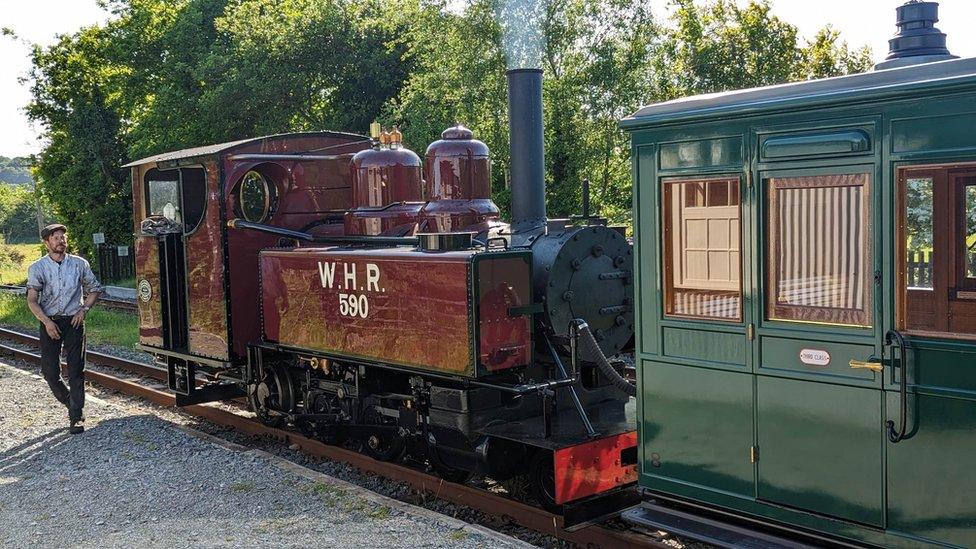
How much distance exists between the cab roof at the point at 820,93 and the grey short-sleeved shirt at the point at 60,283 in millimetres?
6029

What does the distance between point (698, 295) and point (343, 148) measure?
5131mm

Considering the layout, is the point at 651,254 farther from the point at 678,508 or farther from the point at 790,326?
the point at 678,508

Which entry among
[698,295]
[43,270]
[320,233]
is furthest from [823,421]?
[43,270]

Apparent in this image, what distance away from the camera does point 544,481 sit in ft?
19.8

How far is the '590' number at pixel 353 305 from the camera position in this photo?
22.9ft

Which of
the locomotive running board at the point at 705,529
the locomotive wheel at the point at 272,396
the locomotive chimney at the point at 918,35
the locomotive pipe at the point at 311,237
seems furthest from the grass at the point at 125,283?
the locomotive chimney at the point at 918,35

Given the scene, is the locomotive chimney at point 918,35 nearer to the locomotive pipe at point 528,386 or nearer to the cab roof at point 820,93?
the cab roof at point 820,93

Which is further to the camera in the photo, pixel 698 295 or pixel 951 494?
pixel 698 295

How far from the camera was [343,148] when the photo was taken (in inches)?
359

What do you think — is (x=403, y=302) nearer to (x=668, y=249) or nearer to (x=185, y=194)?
(x=668, y=249)

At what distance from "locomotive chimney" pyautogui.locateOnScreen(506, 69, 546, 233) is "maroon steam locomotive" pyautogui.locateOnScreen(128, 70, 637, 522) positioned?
15mm

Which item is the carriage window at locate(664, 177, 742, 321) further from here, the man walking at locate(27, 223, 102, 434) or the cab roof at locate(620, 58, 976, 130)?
the man walking at locate(27, 223, 102, 434)

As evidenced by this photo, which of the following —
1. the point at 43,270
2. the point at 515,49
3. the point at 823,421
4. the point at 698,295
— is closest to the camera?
the point at 823,421

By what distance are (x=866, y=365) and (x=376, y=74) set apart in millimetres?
25565
